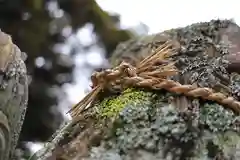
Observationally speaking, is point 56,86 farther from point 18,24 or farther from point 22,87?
point 22,87

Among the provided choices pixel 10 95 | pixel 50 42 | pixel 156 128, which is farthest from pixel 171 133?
pixel 50 42

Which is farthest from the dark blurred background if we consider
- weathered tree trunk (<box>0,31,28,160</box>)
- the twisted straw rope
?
the twisted straw rope

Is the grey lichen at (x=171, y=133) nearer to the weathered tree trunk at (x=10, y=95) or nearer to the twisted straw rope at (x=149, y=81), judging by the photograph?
the twisted straw rope at (x=149, y=81)

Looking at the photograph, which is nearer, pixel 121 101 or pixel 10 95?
pixel 121 101

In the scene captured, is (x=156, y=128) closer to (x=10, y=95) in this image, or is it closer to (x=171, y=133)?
(x=171, y=133)

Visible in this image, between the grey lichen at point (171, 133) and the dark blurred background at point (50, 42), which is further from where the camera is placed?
the dark blurred background at point (50, 42)

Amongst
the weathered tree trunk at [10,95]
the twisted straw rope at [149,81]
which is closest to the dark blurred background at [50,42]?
the weathered tree trunk at [10,95]

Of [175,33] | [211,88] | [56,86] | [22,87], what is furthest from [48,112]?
[211,88]
